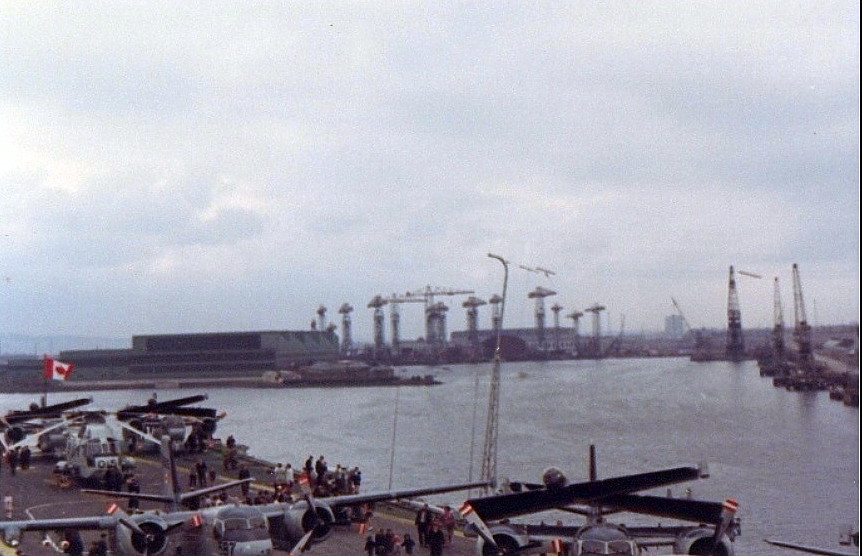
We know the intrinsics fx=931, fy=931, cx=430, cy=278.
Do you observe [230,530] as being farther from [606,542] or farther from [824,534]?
[824,534]

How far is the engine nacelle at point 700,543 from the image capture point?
71.3 feet

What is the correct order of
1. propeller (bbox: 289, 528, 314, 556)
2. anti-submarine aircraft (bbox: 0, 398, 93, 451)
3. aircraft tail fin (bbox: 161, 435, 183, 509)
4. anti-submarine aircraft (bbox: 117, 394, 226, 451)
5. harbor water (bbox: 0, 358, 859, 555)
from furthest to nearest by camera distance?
harbor water (bbox: 0, 358, 859, 555), anti-submarine aircraft (bbox: 117, 394, 226, 451), anti-submarine aircraft (bbox: 0, 398, 93, 451), aircraft tail fin (bbox: 161, 435, 183, 509), propeller (bbox: 289, 528, 314, 556)

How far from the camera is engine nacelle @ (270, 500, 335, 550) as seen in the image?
974 inches

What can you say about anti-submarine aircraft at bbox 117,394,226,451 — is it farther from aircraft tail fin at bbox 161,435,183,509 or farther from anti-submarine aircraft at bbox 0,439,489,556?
anti-submarine aircraft at bbox 0,439,489,556

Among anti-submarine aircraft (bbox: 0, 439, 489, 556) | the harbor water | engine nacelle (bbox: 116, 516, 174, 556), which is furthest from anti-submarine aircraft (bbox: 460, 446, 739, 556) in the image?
engine nacelle (bbox: 116, 516, 174, 556)

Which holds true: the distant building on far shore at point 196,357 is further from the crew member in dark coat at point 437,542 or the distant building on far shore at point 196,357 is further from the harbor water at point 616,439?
the crew member in dark coat at point 437,542

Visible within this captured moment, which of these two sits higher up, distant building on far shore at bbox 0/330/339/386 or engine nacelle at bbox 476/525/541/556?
distant building on far shore at bbox 0/330/339/386

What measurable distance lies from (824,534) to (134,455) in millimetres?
36908

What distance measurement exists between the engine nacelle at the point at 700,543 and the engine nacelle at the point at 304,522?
29.5ft

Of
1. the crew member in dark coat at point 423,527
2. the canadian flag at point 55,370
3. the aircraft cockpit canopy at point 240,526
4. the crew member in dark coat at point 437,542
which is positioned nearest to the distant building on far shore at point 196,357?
the canadian flag at point 55,370

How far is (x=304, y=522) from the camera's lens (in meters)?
24.8

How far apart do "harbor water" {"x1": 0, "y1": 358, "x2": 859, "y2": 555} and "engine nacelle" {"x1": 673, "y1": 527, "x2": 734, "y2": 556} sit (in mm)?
1782

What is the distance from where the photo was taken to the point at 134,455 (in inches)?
2101

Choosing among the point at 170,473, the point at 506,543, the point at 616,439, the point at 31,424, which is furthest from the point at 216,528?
the point at 616,439
